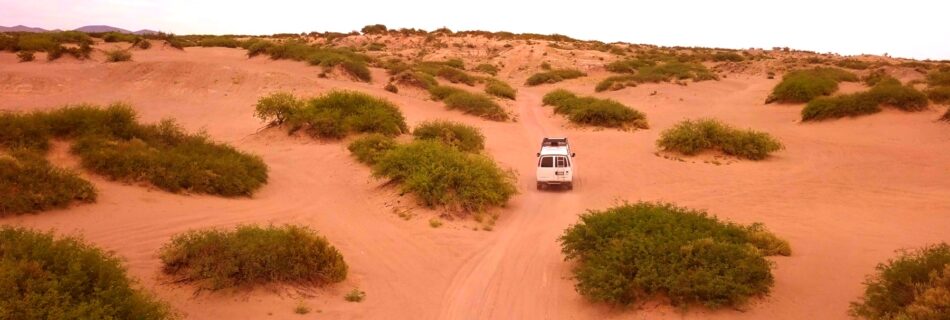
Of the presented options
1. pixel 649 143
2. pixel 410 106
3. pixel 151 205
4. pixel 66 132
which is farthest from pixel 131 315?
pixel 410 106

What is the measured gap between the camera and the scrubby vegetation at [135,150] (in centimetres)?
1249

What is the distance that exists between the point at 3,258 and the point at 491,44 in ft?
231

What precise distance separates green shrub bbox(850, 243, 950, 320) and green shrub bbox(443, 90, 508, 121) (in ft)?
74.4

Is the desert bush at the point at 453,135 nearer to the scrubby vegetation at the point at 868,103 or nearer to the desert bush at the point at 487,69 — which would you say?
the scrubby vegetation at the point at 868,103

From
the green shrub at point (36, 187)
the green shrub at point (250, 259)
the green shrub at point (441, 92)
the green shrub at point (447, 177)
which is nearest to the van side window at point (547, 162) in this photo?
the green shrub at point (447, 177)

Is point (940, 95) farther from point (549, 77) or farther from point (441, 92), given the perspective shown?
point (549, 77)

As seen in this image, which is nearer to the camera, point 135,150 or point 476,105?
point 135,150

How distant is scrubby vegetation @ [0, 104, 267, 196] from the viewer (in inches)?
492

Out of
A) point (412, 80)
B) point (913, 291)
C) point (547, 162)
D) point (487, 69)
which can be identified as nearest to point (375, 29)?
point (487, 69)

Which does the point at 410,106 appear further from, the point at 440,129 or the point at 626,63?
the point at 626,63

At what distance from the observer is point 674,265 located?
8273 mm

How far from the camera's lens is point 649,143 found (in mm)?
23734

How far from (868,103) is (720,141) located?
10.1 m

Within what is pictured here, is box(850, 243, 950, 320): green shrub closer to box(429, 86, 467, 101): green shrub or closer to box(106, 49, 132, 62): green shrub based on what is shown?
box(429, 86, 467, 101): green shrub
